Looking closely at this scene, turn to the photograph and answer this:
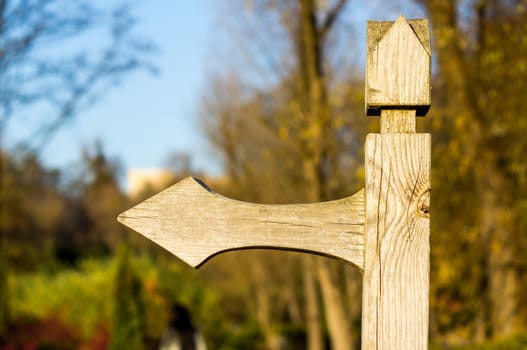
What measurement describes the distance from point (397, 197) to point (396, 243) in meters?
0.11

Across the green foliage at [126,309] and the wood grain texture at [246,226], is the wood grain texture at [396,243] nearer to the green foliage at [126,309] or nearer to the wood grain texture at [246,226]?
the wood grain texture at [246,226]

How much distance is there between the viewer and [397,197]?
5.61ft

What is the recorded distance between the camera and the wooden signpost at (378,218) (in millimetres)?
1688

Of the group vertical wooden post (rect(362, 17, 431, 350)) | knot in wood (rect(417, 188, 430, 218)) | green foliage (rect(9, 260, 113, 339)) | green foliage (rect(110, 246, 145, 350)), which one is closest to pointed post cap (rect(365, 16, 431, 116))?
vertical wooden post (rect(362, 17, 431, 350))

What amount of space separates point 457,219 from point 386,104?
7.65 meters

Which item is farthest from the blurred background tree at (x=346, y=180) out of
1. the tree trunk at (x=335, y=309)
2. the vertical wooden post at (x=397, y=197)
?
the vertical wooden post at (x=397, y=197)

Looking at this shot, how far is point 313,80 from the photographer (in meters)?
8.67

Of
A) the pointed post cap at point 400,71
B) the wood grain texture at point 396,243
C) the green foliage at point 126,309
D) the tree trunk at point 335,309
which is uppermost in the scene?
the pointed post cap at point 400,71

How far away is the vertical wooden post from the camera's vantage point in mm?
1684

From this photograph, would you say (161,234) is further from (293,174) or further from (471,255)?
(293,174)

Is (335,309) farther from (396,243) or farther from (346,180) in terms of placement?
(396,243)

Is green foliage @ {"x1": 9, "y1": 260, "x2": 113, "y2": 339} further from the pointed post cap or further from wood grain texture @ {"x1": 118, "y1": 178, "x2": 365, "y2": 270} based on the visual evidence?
the pointed post cap

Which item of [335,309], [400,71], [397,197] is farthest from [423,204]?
[335,309]

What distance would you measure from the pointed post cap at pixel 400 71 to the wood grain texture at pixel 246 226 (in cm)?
25
